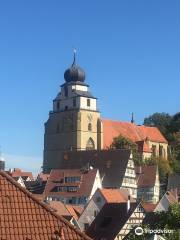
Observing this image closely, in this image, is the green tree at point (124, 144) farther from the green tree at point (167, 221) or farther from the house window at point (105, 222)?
the green tree at point (167, 221)

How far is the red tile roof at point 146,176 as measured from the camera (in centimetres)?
9200

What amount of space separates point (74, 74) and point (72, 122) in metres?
10.1

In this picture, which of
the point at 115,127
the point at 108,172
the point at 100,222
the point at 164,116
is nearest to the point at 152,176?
the point at 108,172

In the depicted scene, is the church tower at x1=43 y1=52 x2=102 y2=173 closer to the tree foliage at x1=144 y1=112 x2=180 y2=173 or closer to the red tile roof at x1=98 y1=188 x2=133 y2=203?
the tree foliage at x1=144 y1=112 x2=180 y2=173

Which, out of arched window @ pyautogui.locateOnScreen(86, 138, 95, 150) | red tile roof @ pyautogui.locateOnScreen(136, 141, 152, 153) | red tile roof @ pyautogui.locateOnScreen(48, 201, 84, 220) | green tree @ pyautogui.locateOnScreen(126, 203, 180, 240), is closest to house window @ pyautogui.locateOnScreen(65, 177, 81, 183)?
red tile roof @ pyautogui.locateOnScreen(48, 201, 84, 220)

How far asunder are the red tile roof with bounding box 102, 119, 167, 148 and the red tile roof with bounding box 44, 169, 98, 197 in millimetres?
43652

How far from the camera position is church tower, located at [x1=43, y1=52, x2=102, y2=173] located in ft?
388

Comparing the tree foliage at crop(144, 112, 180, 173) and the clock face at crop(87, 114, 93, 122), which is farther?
the tree foliage at crop(144, 112, 180, 173)

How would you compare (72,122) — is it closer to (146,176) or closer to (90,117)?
(90,117)

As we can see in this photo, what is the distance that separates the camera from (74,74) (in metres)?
123

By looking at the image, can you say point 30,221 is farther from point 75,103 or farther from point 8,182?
point 75,103

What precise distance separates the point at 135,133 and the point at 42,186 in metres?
54.6

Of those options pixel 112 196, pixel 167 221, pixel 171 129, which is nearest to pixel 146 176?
pixel 112 196

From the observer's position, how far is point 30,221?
37.7 feet
